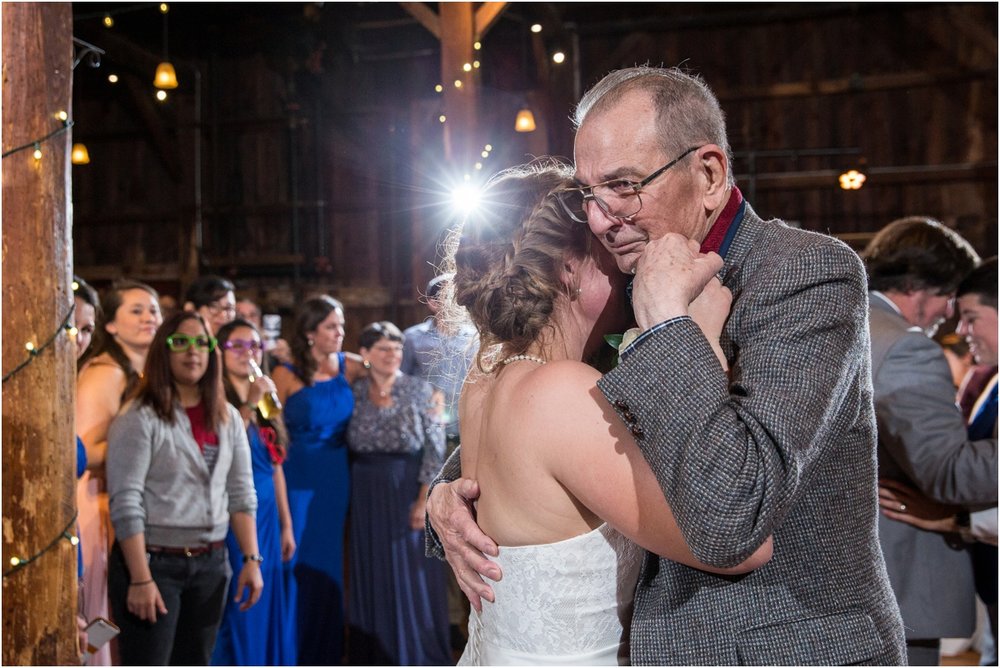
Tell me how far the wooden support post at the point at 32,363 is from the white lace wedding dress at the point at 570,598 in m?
1.91

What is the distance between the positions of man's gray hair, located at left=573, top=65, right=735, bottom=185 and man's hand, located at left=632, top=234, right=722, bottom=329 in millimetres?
→ 203

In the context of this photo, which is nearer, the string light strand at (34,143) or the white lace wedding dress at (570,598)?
the white lace wedding dress at (570,598)

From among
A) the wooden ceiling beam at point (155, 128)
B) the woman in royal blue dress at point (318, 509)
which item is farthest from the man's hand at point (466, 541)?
the wooden ceiling beam at point (155, 128)

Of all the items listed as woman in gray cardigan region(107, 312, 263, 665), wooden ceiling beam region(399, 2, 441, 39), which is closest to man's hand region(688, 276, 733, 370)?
woman in gray cardigan region(107, 312, 263, 665)

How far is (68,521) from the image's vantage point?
3.04 metres

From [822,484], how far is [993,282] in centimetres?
179

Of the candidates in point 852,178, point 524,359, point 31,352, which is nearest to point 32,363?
point 31,352

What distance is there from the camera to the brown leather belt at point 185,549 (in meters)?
3.61

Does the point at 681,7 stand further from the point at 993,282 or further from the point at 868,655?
the point at 868,655

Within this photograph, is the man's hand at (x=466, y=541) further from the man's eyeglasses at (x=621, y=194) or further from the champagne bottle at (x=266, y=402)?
the champagne bottle at (x=266, y=402)

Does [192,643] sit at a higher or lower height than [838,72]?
lower

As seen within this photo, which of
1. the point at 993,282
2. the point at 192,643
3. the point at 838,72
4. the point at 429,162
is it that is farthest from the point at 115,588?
the point at 838,72

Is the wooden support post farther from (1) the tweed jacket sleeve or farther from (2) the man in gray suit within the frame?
(2) the man in gray suit

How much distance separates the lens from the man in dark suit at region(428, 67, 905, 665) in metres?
1.20
